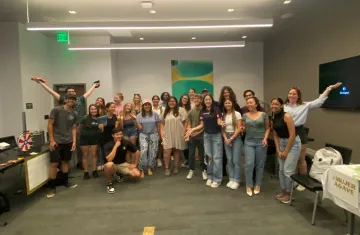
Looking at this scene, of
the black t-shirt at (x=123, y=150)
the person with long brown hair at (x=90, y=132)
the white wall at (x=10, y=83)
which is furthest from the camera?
the white wall at (x=10, y=83)

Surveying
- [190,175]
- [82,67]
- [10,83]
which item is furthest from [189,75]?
[10,83]

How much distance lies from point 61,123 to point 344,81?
509cm

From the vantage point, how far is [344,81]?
489 centimetres

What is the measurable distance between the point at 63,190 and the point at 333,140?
5269mm

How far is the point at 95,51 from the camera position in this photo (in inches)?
296

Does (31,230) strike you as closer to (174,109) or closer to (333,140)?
(174,109)

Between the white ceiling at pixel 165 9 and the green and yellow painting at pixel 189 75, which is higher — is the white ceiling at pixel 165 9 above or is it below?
above

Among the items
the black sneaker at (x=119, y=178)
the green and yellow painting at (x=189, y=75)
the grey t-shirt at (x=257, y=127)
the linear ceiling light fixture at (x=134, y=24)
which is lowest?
the black sneaker at (x=119, y=178)

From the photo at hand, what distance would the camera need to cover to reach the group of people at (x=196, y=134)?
133 inches

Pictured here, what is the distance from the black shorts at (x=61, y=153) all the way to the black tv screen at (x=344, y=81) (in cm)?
495

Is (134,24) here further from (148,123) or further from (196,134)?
(196,134)

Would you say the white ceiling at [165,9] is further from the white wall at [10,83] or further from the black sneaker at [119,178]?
the black sneaker at [119,178]

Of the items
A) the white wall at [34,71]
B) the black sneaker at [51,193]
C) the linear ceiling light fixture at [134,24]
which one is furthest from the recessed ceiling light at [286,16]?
the white wall at [34,71]

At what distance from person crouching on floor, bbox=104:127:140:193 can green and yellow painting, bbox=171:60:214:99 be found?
4786mm
